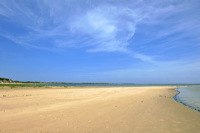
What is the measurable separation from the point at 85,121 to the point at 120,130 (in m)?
2.01

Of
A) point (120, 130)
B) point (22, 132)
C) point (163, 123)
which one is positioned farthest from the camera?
point (163, 123)

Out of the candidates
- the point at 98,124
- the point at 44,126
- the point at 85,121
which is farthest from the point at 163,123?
the point at 44,126

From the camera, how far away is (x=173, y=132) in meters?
5.97

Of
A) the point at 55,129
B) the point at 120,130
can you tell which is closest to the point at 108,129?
the point at 120,130

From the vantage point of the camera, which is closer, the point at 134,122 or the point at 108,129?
the point at 108,129

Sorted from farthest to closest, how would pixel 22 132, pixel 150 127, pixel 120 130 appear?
1. pixel 150 127
2. pixel 120 130
3. pixel 22 132

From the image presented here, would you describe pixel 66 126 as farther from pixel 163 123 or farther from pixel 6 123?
pixel 163 123

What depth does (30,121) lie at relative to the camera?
286 inches

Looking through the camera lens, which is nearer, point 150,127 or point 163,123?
point 150,127

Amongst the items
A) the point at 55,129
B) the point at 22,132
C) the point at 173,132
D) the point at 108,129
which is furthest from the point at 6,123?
the point at 173,132

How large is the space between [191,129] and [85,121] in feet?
15.5

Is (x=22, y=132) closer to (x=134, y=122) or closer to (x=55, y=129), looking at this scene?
(x=55, y=129)

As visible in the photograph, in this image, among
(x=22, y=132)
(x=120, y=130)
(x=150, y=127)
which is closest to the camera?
Result: (x=22, y=132)

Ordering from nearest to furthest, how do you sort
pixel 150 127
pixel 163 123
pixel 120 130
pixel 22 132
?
pixel 22 132 → pixel 120 130 → pixel 150 127 → pixel 163 123
